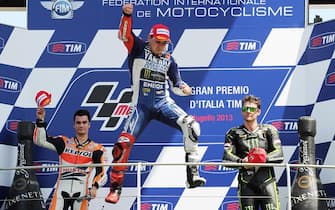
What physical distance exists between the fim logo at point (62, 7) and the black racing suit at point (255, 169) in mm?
1350

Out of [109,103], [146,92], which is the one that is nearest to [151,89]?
[146,92]

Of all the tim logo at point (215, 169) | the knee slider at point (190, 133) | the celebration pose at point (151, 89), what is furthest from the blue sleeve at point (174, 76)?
the tim logo at point (215, 169)

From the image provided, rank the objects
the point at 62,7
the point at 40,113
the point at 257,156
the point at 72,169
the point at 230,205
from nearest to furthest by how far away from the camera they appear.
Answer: the point at 257,156 < the point at 72,169 < the point at 230,205 < the point at 40,113 < the point at 62,7

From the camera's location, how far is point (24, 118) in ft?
18.5

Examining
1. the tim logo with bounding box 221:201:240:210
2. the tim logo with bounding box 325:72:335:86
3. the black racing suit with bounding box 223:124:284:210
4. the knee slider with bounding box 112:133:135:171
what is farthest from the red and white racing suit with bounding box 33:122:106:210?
the tim logo with bounding box 325:72:335:86

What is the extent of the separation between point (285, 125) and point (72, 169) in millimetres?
1267

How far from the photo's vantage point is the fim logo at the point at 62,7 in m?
5.66

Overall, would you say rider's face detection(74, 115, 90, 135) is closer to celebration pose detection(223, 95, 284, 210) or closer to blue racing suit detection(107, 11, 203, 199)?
blue racing suit detection(107, 11, 203, 199)

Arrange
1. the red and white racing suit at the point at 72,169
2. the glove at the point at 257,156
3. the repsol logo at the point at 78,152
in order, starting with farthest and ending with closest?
1. the repsol logo at the point at 78,152
2. the red and white racing suit at the point at 72,169
3. the glove at the point at 257,156

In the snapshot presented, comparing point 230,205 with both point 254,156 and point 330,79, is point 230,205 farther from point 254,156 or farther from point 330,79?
point 330,79

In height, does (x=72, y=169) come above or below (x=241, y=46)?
below

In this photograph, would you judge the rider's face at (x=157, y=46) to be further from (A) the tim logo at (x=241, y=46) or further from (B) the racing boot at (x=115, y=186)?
(B) the racing boot at (x=115, y=186)

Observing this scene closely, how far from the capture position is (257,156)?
4.74m

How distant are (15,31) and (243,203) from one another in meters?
1.83
